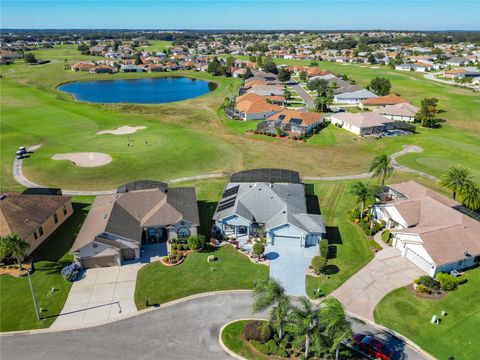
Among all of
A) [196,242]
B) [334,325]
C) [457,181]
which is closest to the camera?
[334,325]

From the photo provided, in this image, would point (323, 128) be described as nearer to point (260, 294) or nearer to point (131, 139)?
point (131, 139)

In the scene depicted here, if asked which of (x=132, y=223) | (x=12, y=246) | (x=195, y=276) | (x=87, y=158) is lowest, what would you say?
(x=195, y=276)

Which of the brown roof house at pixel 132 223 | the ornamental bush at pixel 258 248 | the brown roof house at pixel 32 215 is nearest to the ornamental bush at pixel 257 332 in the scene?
the ornamental bush at pixel 258 248

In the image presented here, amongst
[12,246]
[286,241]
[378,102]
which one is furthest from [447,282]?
[378,102]

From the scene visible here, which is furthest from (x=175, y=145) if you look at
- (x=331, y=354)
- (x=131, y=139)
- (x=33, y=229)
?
(x=331, y=354)

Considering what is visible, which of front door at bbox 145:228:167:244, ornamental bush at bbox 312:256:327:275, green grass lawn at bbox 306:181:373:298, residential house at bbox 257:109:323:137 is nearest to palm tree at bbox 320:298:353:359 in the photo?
green grass lawn at bbox 306:181:373:298

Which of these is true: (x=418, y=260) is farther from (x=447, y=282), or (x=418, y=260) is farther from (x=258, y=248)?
(x=258, y=248)
